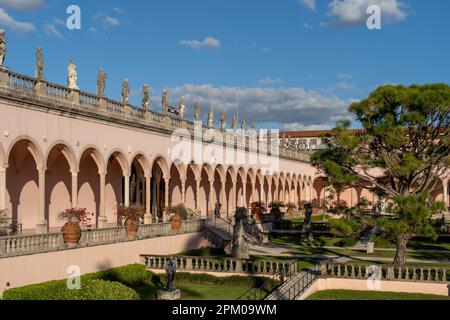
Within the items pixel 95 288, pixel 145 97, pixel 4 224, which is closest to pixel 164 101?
pixel 145 97

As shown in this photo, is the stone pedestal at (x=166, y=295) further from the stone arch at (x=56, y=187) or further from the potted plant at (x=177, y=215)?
the potted plant at (x=177, y=215)

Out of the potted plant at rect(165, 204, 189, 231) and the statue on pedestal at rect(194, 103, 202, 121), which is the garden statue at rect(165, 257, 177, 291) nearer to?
the potted plant at rect(165, 204, 189, 231)

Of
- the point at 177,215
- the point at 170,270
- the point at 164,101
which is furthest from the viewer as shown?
the point at 164,101

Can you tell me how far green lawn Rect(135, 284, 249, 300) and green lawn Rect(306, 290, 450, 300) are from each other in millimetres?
2581

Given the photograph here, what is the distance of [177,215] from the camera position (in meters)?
29.4

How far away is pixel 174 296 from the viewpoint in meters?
19.0

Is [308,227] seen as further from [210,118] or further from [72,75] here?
[72,75]

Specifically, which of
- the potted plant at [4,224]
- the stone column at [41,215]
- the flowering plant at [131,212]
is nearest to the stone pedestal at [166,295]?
the stone column at [41,215]

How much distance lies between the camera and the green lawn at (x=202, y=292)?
19.4 meters

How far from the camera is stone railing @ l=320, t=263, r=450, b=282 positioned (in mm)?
20828

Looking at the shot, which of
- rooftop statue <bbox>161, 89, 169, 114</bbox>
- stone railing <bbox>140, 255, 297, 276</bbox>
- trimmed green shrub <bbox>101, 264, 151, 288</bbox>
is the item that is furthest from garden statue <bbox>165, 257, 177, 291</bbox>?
rooftop statue <bbox>161, 89, 169, 114</bbox>

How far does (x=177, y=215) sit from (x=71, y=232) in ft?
29.9
